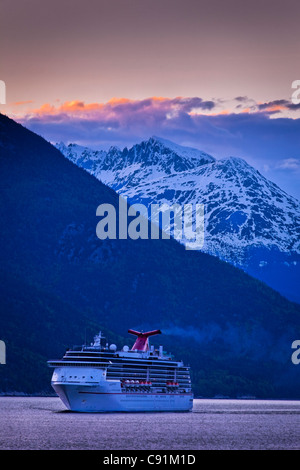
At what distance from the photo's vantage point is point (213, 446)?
162125 mm
